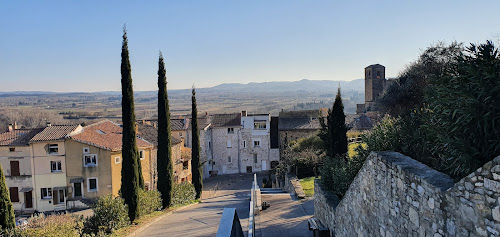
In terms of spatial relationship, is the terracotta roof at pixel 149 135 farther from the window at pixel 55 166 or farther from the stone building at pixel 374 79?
the stone building at pixel 374 79

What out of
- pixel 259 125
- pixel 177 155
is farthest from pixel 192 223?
pixel 259 125

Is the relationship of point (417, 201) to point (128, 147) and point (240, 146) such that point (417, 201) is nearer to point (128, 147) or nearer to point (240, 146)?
point (128, 147)

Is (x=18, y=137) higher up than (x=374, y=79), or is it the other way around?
(x=374, y=79)

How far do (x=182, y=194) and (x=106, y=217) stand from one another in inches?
320

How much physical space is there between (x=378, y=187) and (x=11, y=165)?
29220 millimetres

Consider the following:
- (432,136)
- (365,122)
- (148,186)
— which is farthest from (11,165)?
(365,122)

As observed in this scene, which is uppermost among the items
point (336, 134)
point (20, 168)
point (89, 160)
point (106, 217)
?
point (336, 134)

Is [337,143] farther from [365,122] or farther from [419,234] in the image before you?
[365,122]

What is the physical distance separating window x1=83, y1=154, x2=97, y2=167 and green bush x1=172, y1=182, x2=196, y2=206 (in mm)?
→ 7942

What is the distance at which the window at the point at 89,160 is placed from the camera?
1033 inches

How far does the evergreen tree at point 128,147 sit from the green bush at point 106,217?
1.40 meters

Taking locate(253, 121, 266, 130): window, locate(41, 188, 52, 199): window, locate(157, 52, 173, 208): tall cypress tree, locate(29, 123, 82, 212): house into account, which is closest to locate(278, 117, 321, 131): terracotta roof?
locate(253, 121, 266, 130): window

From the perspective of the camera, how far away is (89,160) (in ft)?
86.7

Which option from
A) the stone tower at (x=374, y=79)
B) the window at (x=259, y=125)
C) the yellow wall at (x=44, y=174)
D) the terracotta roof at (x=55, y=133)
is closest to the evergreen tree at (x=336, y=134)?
the terracotta roof at (x=55, y=133)
